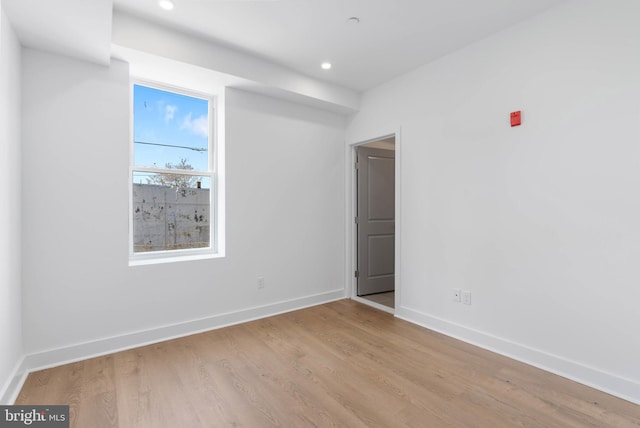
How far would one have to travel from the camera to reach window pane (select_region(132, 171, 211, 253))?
293 cm

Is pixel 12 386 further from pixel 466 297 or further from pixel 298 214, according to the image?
pixel 466 297

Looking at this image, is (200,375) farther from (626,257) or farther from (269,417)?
(626,257)

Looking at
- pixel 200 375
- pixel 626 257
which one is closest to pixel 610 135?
pixel 626 257

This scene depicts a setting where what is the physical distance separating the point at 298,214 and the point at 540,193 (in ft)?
7.91

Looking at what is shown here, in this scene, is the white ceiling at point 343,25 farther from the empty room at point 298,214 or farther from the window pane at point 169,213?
the window pane at point 169,213

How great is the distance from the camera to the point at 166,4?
2.25 m

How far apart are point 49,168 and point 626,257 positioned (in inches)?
162

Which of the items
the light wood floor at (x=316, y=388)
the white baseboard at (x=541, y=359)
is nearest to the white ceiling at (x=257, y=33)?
the light wood floor at (x=316, y=388)

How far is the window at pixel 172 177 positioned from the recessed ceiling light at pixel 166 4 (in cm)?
94

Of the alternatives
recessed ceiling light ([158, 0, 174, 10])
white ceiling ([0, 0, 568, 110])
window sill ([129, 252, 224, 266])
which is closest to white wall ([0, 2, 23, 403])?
white ceiling ([0, 0, 568, 110])

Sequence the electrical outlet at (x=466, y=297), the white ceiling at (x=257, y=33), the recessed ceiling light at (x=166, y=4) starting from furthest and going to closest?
the electrical outlet at (x=466, y=297)
the recessed ceiling light at (x=166, y=4)
the white ceiling at (x=257, y=33)

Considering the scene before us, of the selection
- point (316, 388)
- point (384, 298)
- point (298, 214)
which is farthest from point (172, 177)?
point (384, 298)

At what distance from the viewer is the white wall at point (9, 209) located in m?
1.82

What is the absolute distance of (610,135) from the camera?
2.01 meters
